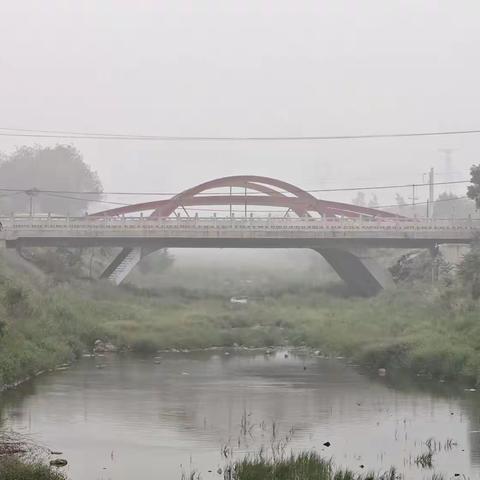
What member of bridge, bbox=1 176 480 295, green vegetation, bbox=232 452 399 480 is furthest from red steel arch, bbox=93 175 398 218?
green vegetation, bbox=232 452 399 480

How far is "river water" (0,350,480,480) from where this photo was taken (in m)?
24.1

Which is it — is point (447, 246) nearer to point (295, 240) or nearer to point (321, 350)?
point (295, 240)

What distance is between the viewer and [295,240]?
68250 mm

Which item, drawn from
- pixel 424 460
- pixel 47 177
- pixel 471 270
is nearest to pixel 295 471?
pixel 424 460

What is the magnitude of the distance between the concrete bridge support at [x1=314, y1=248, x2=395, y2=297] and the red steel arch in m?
3.83

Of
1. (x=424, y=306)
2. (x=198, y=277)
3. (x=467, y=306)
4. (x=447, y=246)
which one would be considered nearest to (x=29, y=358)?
(x=467, y=306)

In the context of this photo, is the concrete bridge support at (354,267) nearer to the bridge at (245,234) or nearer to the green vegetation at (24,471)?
the bridge at (245,234)

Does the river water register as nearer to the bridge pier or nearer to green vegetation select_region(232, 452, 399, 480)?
green vegetation select_region(232, 452, 399, 480)

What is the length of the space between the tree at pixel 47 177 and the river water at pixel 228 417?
319 ft

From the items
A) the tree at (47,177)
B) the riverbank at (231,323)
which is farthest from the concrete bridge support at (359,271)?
the tree at (47,177)

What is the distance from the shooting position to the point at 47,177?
139000mm

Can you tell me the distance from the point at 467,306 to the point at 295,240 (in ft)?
75.4

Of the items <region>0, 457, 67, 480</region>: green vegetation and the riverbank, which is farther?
the riverbank

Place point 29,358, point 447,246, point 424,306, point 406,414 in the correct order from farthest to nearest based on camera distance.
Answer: point 447,246
point 424,306
point 29,358
point 406,414
